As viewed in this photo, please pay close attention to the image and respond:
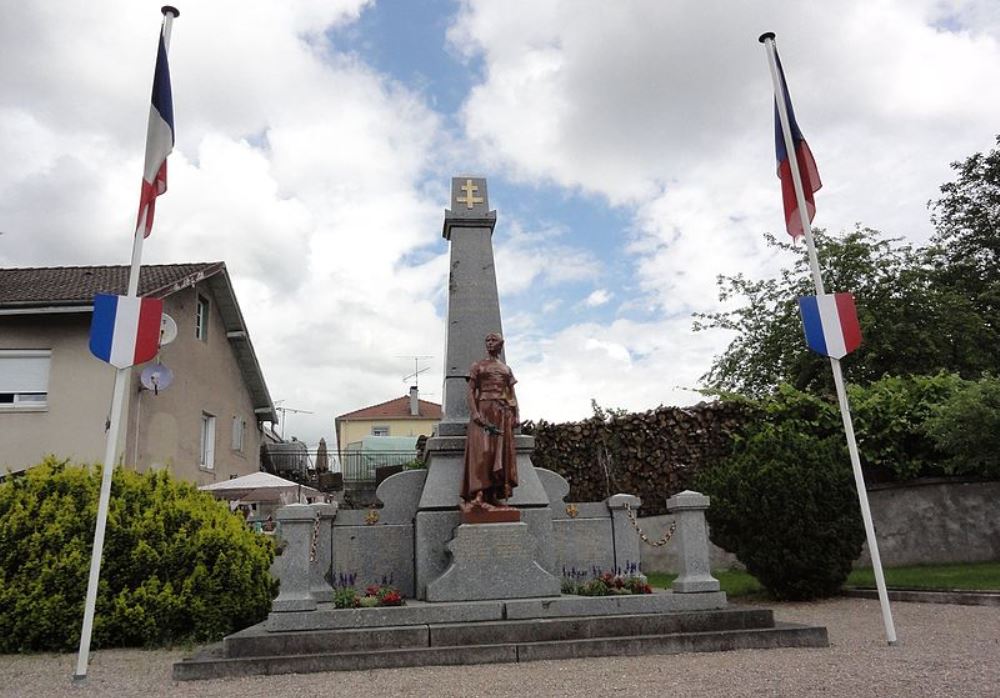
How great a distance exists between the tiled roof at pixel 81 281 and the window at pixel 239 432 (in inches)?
196

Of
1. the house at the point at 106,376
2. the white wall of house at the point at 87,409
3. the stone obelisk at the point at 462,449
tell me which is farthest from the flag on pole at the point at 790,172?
the white wall of house at the point at 87,409

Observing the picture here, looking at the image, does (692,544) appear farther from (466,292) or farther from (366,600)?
(466,292)

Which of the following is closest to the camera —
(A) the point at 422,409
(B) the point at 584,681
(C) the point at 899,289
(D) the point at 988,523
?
(B) the point at 584,681

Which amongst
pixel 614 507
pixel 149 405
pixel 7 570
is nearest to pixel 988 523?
pixel 614 507

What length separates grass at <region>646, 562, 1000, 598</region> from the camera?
10547mm

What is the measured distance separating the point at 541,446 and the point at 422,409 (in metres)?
36.4

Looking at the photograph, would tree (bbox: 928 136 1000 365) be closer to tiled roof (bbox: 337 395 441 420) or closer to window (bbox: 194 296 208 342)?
window (bbox: 194 296 208 342)

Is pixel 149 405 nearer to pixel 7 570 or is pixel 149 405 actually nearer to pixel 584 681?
pixel 7 570

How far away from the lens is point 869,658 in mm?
6449

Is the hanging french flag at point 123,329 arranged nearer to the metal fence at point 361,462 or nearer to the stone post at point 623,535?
the stone post at point 623,535

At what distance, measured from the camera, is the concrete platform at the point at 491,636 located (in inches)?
263

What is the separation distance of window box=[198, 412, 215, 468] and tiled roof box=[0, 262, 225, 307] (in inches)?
147

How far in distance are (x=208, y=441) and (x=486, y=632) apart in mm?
15392

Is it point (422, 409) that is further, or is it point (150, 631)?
point (422, 409)
